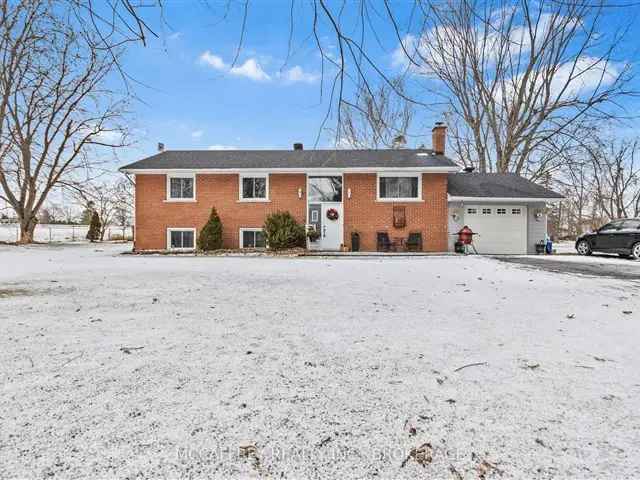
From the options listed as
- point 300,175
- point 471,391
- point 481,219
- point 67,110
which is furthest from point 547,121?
point 67,110

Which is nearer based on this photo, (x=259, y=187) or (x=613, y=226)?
(x=613, y=226)

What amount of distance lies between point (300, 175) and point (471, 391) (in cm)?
1354

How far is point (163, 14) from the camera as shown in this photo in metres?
2.00

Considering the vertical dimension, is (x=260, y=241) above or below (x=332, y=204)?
below

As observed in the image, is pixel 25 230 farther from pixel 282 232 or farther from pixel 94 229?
pixel 282 232

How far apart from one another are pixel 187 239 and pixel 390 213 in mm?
9332

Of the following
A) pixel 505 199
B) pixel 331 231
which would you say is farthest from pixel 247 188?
pixel 505 199

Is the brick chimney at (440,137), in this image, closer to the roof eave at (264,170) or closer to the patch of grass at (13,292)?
the roof eave at (264,170)

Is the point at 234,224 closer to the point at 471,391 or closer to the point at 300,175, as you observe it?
the point at 300,175

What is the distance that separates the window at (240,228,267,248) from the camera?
581 inches

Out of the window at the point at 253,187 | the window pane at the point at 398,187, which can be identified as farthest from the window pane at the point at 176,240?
the window pane at the point at 398,187

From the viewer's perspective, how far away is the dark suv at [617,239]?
38.1 ft

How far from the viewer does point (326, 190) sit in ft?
48.6

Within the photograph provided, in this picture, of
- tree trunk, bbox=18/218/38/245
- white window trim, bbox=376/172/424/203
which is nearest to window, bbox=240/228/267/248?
white window trim, bbox=376/172/424/203
